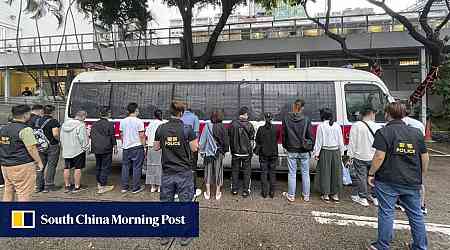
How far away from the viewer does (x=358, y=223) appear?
464 centimetres

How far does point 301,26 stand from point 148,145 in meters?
12.3

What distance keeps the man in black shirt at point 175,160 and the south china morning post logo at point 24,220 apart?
5.24 ft

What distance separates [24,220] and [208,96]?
13.5 ft

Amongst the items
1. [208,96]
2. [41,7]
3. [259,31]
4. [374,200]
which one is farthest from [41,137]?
[41,7]

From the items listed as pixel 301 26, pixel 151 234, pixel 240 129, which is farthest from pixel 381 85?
pixel 301 26

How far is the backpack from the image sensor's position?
5785 millimetres

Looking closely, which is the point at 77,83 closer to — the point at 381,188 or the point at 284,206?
the point at 284,206

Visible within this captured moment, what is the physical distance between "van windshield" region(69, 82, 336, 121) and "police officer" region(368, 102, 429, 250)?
3.11m

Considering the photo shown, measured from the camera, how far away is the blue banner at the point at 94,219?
3770 millimetres

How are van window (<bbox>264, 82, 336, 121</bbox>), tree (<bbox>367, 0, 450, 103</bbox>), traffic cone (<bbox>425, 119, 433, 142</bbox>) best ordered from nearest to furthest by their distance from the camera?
van window (<bbox>264, 82, 336, 121</bbox>)
tree (<bbox>367, 0, 450, 103</bbox>)
traffic cone (<bbox>425, 119, 433, 142</bbox>)

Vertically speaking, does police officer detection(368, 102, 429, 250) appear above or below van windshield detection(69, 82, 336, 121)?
below

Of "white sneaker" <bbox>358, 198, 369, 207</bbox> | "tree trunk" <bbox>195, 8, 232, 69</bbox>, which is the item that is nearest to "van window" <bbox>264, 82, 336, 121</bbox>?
"white sneaker" <bbox>358, 198, 369, 207</bbox>

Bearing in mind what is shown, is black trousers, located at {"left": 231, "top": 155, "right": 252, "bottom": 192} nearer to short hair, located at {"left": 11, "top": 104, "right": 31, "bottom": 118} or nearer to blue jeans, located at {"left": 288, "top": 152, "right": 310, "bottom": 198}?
blue jeans, located at {"left": 288, "top": 152, "right": 310, "bottom": 198}

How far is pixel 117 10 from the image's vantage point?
1410 centimetres
